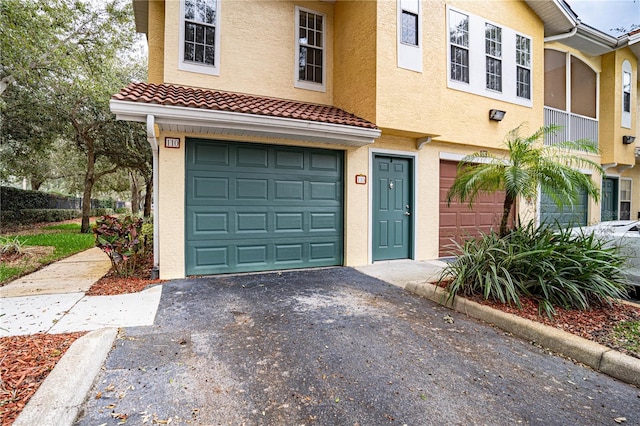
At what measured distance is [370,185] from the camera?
6539 millimetres

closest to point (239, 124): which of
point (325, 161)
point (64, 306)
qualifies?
point (325, 161)

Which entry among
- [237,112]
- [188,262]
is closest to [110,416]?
[188,262]

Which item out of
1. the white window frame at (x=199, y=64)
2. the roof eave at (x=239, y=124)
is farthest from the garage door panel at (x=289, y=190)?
the white window frame at (x=199, y=64)

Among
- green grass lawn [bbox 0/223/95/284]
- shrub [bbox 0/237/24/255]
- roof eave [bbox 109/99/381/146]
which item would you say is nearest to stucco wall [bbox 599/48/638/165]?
roof eave [bbox 109/99/381/146]

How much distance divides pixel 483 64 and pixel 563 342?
680cm

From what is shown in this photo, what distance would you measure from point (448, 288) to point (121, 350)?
12.5 ft

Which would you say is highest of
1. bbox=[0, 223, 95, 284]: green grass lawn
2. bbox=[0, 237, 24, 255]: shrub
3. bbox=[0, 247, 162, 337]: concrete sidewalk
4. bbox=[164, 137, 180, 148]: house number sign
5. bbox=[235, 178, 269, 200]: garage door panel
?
bbox=[164, 137, 180, 148]: house number sign

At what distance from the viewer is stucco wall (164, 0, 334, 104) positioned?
19.5ft

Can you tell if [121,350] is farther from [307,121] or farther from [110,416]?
[307,121]

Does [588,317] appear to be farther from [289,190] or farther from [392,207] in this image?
[289,190]

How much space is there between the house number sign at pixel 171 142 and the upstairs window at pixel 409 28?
4.75 meters

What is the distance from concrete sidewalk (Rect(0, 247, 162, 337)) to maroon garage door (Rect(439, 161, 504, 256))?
6.18 meters

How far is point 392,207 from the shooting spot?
22.5 ft

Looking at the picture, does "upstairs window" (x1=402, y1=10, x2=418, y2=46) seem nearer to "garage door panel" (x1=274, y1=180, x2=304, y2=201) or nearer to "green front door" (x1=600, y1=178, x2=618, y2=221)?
"garage door panel" (x1=274, y1=180, x2=304, y2=201)
